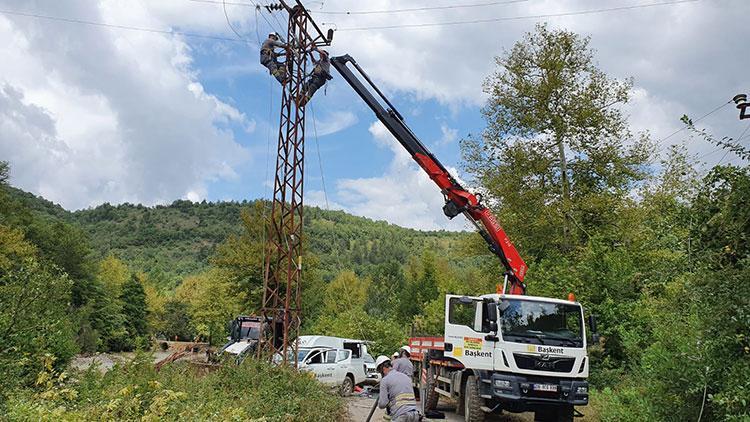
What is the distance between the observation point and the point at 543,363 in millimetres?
12453

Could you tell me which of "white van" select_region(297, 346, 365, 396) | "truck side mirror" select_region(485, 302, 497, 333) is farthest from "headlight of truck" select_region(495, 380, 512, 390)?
"white van" select_region(297, 346, 365, 396)

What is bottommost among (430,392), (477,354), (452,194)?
(430,392)

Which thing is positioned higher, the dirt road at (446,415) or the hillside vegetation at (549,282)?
the hillside vegetation at (549,282)

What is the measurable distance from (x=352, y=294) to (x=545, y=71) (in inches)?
1444

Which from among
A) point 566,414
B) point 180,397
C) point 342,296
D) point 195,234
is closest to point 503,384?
point 566,414

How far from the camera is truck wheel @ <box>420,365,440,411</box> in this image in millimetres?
15570

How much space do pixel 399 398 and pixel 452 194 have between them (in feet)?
27.2

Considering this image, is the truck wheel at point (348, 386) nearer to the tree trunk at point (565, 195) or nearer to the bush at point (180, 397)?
the bush at point (180, 397)

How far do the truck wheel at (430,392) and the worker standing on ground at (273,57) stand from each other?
10.3m

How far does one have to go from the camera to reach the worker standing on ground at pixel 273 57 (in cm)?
1942

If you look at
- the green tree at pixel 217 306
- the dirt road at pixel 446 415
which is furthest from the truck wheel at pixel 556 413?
the green tree at pixel 217 306

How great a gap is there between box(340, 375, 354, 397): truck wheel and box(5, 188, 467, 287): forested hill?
303ft

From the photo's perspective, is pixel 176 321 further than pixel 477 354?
Yes

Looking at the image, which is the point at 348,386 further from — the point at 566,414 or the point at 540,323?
the point at 540,323
